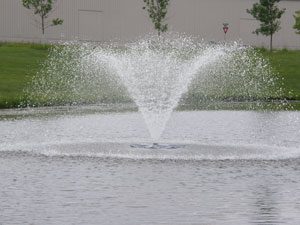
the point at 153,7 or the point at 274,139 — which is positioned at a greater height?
the point at 153,7

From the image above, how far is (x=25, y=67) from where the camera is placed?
49.3m

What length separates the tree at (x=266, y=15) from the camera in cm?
6366

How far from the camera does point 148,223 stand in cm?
1290

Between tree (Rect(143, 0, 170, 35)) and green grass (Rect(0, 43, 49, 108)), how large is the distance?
8.68 m

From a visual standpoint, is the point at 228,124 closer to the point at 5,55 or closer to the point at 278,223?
the point at 278,223

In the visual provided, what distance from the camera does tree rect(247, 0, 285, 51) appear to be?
6366 cm

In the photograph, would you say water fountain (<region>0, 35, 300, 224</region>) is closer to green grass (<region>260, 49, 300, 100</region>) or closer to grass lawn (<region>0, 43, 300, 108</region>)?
grass lawn (<region>0, 43, 300, 108</region>)

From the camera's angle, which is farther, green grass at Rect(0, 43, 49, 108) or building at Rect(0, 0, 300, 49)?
building at Rect(0, 0, 300, 49)

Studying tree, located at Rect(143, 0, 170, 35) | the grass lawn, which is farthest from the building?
the grass lawn

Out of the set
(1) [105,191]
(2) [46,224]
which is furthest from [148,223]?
(1) [105,191]

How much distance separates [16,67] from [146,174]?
3202 cm

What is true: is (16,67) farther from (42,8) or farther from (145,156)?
(145,156)

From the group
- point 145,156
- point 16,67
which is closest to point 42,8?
point 16,67

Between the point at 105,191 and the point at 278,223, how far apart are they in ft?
11.1
